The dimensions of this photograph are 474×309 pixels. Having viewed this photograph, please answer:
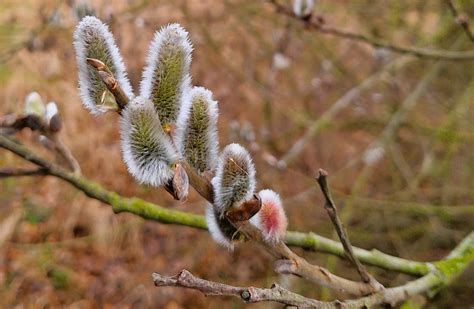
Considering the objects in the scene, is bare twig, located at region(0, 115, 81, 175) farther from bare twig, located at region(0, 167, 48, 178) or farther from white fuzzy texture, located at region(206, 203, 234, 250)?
white fuzzy texture, located at region(206, 203, 234, 250)

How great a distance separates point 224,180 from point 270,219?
0.13 m

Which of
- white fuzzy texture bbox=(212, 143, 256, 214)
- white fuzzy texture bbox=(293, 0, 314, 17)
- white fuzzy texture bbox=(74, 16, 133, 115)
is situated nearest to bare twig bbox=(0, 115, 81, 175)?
white fuzzy texture bbox=(74, 16, 133, 115)

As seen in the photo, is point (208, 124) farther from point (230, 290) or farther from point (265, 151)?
point (265, 151)

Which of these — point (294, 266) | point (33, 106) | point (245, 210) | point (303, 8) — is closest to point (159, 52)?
point (245, 210)

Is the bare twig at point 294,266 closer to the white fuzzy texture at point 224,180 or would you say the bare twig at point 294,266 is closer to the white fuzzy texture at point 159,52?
the white fuzzy texture at point 224,180

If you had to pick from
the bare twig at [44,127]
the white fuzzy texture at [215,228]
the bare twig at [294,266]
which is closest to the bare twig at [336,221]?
the bare twig at [294,266]

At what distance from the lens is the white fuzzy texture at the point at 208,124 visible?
0.76 meters

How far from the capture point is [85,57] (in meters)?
0.76

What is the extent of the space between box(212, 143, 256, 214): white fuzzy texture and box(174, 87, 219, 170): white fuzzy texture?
0.01m

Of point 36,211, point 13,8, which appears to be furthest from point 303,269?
point 13,8

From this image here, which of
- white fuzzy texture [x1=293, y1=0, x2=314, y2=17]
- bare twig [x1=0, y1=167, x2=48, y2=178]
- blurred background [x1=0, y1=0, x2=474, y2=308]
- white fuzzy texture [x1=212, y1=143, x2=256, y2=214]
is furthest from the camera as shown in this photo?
blurred background [x1=0, y1=0, x2=474, y2=308]

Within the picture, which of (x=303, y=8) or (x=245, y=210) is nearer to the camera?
(x=245, y=210)

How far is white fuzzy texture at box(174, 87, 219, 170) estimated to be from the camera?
2.49 ft

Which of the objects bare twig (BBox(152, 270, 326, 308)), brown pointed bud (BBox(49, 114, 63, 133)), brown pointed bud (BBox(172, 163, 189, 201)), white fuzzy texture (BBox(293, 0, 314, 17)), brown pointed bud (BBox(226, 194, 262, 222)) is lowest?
bare twig (BBox(152, 270, 326, 308))
